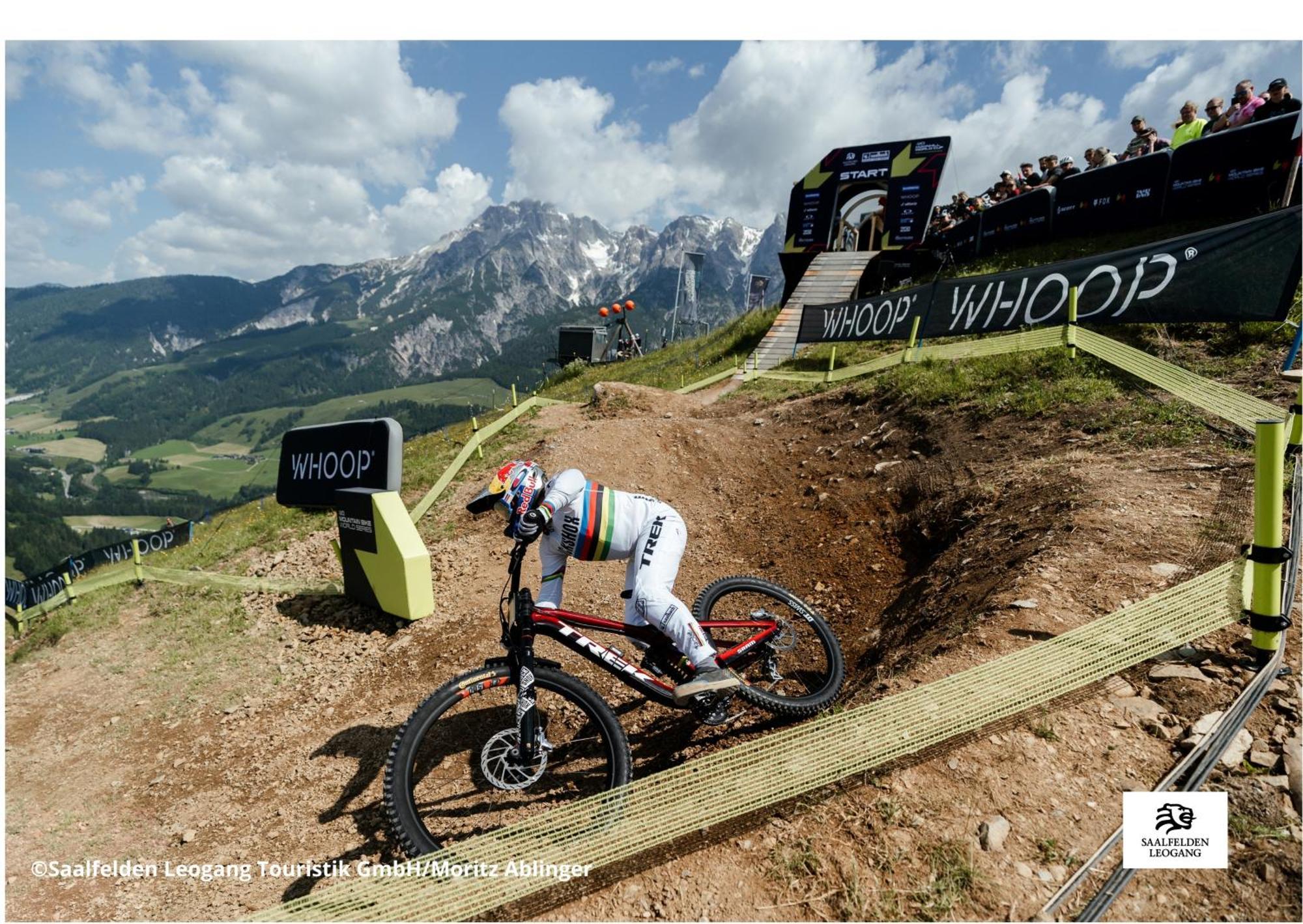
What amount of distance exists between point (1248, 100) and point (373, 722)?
19.4 meters

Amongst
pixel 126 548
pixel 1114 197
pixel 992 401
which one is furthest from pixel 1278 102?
pixel 126 548

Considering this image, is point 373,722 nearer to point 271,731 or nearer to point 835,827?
point 271,731

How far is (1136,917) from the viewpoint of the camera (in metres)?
2.62

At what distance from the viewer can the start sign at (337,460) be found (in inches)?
320

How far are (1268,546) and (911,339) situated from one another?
10.8 meters

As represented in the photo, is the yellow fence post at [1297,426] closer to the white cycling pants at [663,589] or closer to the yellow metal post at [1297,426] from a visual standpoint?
the yellow metal post at [1297,426]

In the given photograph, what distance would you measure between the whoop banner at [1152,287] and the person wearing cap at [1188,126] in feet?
22.0

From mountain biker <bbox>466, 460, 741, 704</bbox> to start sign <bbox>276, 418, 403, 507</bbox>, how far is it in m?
4.10

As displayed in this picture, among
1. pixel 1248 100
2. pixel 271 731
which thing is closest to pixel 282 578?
pixel 271 731

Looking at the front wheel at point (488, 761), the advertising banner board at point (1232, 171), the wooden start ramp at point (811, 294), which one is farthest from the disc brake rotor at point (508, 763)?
the wooden start ramp at point (811, 294)

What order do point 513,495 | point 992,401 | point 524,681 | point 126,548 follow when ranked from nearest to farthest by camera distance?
point 524,681 → point 513,495 → point 992,401 → point 126,548

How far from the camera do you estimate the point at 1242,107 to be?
12.2 metres

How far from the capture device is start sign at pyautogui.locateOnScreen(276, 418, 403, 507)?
26.7 ft

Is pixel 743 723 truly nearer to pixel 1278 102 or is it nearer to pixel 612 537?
pixel 612 537
